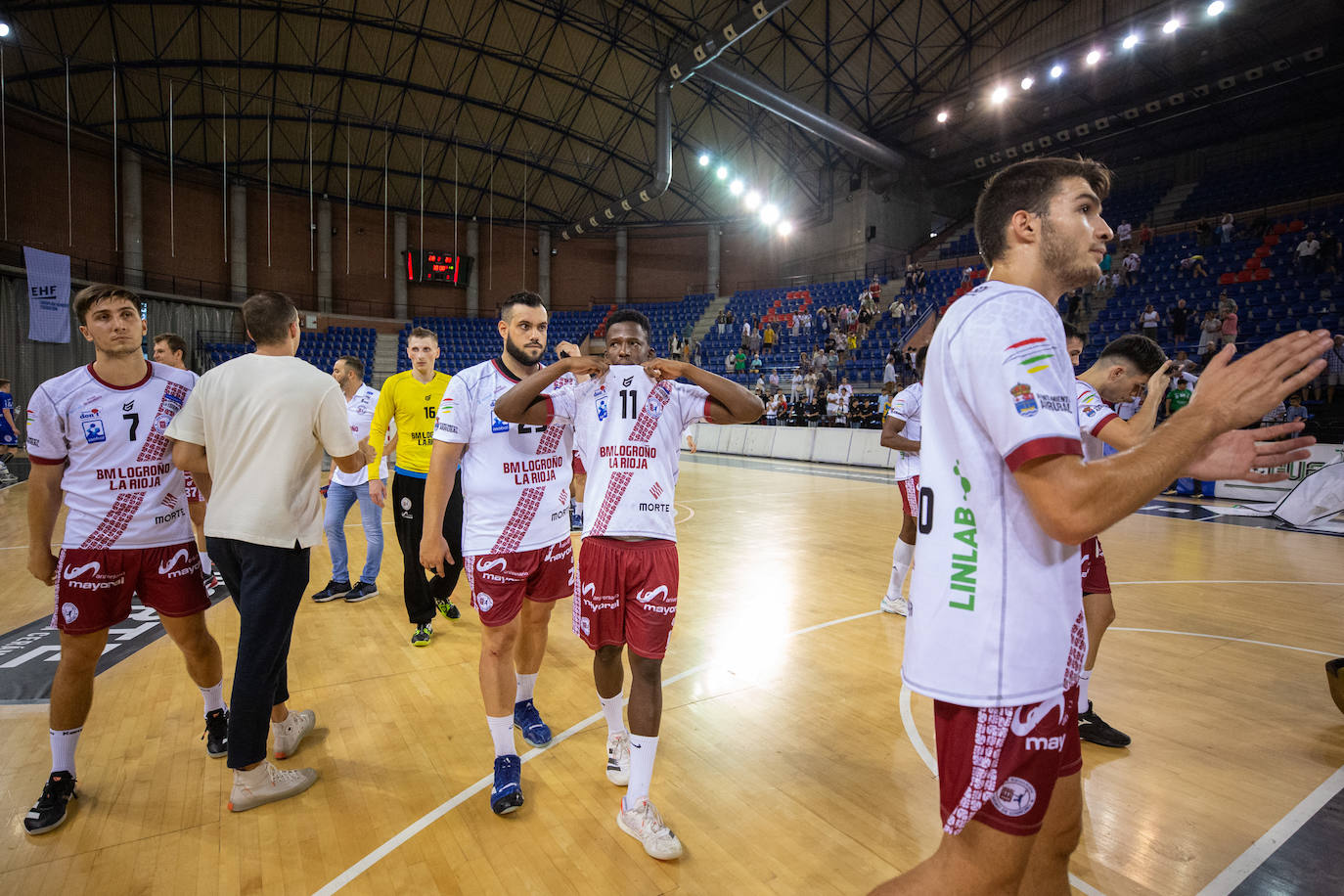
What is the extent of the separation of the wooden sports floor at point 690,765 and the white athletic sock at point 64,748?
176 millimetres

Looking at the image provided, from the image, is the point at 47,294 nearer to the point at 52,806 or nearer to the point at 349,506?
the point at 349,506

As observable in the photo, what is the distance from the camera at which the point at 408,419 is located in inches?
196

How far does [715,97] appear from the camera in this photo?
2548 centimetres

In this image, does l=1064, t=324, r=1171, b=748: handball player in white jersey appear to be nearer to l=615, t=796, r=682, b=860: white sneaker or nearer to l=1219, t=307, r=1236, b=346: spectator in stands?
l=615, t=796, r=682, b=860: white sneaker

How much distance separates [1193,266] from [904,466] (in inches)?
707

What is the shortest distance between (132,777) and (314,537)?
4.64 ft

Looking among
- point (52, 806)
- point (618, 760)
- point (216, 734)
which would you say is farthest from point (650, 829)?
point (52, 806)

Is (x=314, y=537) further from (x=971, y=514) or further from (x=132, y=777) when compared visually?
(x=971, y=514)

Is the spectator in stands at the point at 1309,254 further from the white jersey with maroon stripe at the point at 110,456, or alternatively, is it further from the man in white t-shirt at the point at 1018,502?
the white jersey with maroon stripe at the point at 110,456

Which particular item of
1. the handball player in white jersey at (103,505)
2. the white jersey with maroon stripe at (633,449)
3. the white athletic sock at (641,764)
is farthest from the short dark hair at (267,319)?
the white athletic sock at (641,764)

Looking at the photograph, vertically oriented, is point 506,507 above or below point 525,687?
above

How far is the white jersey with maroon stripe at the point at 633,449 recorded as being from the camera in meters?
2.64

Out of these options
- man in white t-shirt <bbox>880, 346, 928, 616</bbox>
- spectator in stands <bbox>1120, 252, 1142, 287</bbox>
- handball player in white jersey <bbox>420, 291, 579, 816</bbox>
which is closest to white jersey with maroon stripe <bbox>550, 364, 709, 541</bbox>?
handball player in white jersey <bbox>420, 291, 579, 816</bbox>

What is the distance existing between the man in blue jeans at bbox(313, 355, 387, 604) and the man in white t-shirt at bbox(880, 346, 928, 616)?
4270mm
